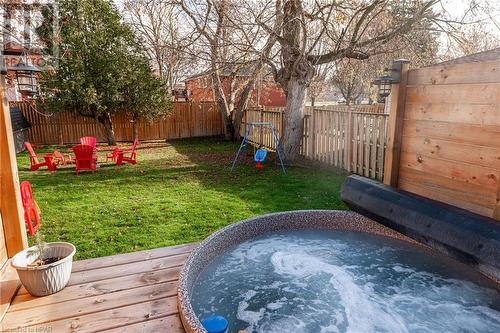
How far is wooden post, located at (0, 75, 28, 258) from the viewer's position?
3170 mm

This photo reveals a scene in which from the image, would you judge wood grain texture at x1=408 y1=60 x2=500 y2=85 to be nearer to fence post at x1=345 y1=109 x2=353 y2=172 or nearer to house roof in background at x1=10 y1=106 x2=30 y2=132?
fence post at x1=345 y1=109 x2=353 y2=172

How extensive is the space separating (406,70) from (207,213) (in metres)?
3.48

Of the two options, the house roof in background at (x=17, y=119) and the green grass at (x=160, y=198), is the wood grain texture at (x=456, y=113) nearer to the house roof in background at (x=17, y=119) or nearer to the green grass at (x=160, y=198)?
the green grass at (x=160, y=198)

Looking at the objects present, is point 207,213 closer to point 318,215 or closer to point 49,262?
point 318,215

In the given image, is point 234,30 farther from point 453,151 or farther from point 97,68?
point 453,151

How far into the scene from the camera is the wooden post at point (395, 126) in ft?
14.0

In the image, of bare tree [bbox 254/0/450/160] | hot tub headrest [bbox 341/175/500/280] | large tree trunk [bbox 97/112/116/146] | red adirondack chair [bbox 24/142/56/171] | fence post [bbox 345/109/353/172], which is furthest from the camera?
large tree trunk [bbox 97/112/116/146]

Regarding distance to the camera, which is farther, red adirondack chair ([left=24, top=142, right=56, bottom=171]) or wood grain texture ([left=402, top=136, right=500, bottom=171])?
red adirondack chair ([left=24, top=142, right=56, bottom=171])

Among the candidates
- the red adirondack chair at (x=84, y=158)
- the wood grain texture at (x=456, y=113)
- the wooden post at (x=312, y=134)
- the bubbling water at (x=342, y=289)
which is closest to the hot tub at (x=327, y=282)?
the bubbling water at (x=342, y=289)

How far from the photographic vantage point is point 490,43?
10570 mm

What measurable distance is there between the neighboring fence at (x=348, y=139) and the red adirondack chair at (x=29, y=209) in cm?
632

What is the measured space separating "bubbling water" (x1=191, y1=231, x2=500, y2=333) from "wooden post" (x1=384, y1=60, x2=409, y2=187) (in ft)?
3.21

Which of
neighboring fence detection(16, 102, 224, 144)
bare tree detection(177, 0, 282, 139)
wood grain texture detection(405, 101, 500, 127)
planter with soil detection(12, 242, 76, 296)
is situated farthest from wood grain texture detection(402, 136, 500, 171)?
neighboring fence detection(16, 102, 224, 144)

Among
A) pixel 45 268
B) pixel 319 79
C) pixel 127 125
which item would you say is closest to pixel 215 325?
pixel 45 268
